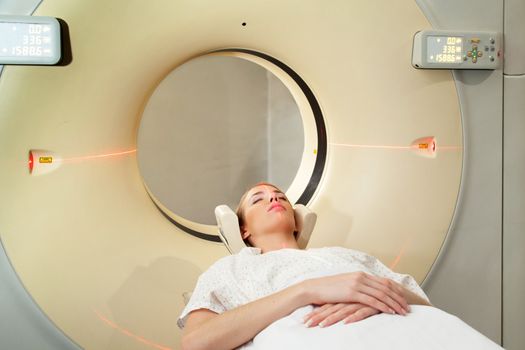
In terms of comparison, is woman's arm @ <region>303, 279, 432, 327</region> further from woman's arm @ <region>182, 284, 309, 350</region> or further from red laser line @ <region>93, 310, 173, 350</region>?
red laser line @ <region>93, 310, 173, 350</region>

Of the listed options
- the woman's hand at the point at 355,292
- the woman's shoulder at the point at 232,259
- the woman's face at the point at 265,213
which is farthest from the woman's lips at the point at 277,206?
the woman's hand at the point at 355,292

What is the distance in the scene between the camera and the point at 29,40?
135cm

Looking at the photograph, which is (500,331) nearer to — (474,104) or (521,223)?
(521,223)

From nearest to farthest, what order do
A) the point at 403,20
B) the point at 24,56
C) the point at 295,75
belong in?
1. the point at 24,56
2. the point at 403,20
3. the point at 295,75

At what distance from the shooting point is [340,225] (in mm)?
1667

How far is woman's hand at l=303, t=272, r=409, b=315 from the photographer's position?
1.22 metres

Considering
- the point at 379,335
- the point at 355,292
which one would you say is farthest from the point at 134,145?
the point at 379,335

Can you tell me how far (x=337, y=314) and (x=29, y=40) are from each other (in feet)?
2.83

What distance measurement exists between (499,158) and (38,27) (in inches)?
48.6

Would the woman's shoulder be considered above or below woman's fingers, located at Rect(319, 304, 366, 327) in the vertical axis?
above

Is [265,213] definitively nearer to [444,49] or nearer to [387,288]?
[387,288]

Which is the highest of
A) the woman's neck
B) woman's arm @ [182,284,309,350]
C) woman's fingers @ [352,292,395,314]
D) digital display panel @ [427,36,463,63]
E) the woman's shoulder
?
digital display panel @ [427,36,463,63]

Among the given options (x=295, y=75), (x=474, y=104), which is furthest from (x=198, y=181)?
(x=474, y=104)

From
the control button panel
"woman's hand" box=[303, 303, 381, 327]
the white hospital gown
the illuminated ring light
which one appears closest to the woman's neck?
the white hospital gown
